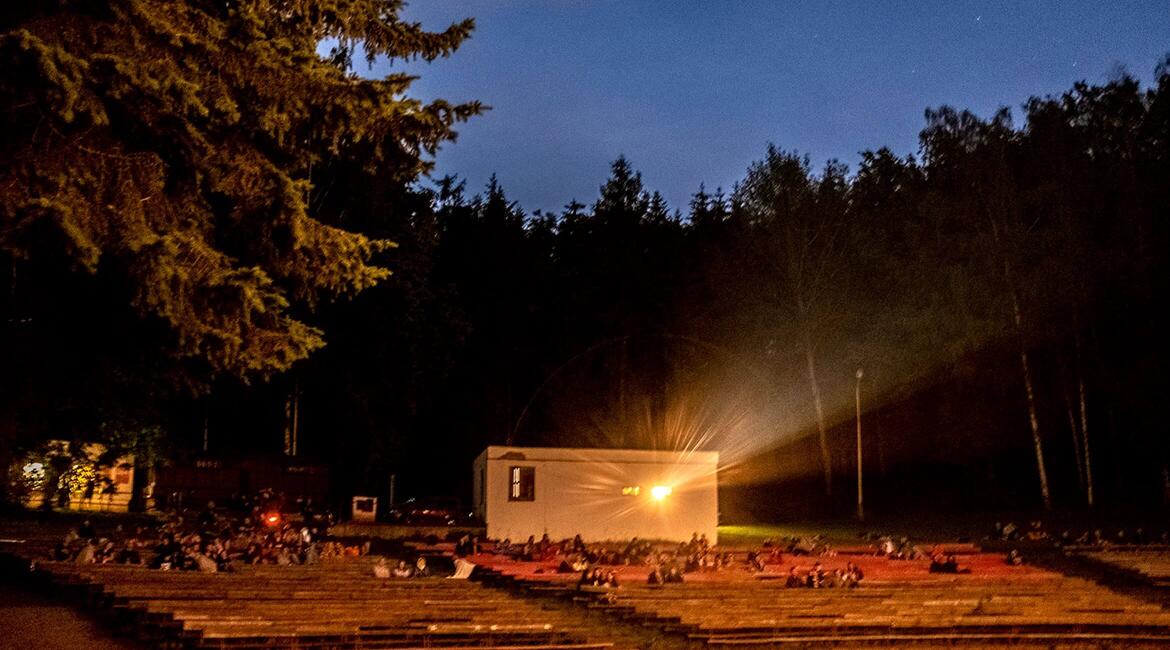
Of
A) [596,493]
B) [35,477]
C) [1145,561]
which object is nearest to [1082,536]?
[1145,561]

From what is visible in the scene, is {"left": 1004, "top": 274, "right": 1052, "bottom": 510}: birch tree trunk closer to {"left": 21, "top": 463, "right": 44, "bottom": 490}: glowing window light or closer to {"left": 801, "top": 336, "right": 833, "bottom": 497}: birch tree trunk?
{"left": 801, "top": 336, "right": 833, "bottom": 497}: birch tree trunk

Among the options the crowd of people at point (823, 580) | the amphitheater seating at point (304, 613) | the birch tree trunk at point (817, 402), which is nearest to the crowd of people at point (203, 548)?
the amphitheater seating at point (304, 613)

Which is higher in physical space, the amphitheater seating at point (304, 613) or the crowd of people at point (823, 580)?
the amphitheater seating at point (304, 613)

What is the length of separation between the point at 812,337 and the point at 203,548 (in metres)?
35.3

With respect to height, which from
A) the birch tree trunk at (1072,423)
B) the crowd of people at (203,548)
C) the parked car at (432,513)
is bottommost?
the crowd of people at (203,548)

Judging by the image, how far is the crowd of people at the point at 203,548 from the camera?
58.3 feet

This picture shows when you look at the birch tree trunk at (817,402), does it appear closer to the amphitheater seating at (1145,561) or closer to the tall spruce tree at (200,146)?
the amphitheater seating at (1145,561)

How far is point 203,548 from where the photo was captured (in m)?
20.3

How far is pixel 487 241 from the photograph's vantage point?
58.9m

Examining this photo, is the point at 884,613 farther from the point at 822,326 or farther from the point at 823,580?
the point at 822,326

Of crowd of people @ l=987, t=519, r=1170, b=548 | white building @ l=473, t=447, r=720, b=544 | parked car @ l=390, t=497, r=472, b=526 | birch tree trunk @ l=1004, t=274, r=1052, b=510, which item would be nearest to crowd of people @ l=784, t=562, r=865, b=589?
A: crowd of people @ l=987, t=519, r=1170, b=548

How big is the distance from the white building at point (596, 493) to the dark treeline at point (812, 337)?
32.3 feet

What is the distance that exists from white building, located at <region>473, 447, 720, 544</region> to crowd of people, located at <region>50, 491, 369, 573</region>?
6.00 metres

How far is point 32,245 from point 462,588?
7.90m
